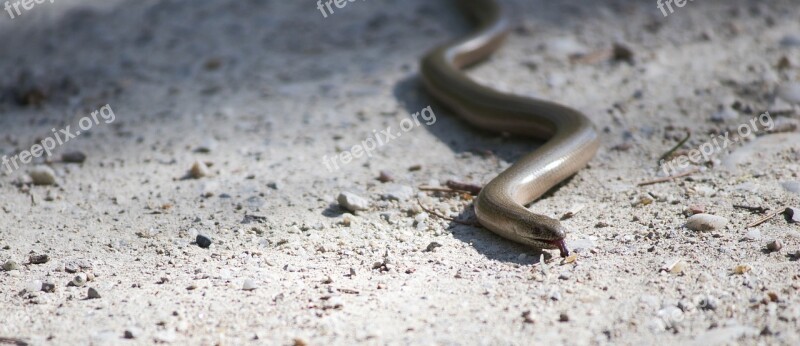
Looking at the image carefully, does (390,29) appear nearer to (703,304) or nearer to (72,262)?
(72,262)

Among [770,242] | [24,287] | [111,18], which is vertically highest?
[111,18]

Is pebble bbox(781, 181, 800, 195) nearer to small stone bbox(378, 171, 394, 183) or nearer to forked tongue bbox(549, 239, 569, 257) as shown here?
forked tongue bbox(549, 239, 569, 257)

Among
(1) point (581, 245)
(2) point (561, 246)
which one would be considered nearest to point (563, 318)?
(2) point (561, 246)

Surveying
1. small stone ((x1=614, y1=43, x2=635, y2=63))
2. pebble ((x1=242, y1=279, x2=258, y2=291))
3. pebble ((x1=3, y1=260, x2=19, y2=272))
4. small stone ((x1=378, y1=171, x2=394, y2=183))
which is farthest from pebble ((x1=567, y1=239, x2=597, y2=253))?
small stone ((x1=614, y1=43, x2=635, y2=63))

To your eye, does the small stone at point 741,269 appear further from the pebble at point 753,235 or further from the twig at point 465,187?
the twig at point 465,187

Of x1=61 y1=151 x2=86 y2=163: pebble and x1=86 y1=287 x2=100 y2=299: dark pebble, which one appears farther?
x1=61 y1=151 x2=86 y2=163: pebble

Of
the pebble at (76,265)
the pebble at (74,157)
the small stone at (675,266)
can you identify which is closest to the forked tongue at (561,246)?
the small stone at (675,266)

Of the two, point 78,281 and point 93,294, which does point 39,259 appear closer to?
point 78,281

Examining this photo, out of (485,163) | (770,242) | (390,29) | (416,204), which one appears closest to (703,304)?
(770,242)
